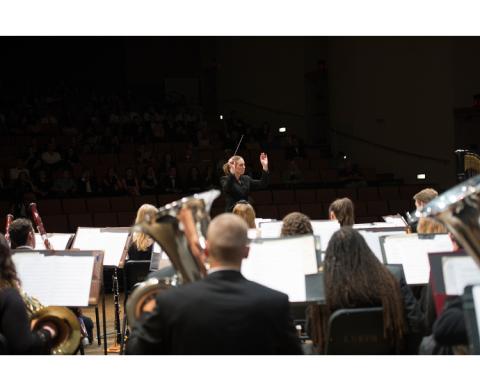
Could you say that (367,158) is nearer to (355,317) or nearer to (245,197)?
(245,197)

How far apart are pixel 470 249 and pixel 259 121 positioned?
1504cm

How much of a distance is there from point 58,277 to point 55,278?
2 centimetres

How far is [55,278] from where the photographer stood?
4.14m

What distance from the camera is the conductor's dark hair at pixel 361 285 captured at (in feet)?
10.9

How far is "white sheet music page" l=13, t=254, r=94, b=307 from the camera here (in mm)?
4113

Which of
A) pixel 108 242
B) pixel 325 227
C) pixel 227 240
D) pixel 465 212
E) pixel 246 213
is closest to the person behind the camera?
pixel 465 212

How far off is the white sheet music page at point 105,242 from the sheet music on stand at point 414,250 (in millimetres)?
2150

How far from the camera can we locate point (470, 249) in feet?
7.93

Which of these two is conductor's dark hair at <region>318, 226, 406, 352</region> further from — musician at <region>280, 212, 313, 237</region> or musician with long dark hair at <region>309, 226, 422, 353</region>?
musician at <region>280, 212, 313, 237</region>

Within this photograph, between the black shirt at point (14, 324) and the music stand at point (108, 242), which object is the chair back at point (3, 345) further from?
the music stand at point (108, 242)

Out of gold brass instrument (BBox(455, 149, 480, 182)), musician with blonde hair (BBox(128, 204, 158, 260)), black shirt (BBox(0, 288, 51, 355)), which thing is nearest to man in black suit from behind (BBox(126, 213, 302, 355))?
black shirt (BBox(0, 288, 51, 355))

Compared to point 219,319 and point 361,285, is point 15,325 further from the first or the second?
point 361,285

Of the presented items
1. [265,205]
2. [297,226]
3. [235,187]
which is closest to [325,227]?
[297,226]

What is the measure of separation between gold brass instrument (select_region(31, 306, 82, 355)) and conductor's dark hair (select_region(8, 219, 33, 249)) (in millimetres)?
1012
